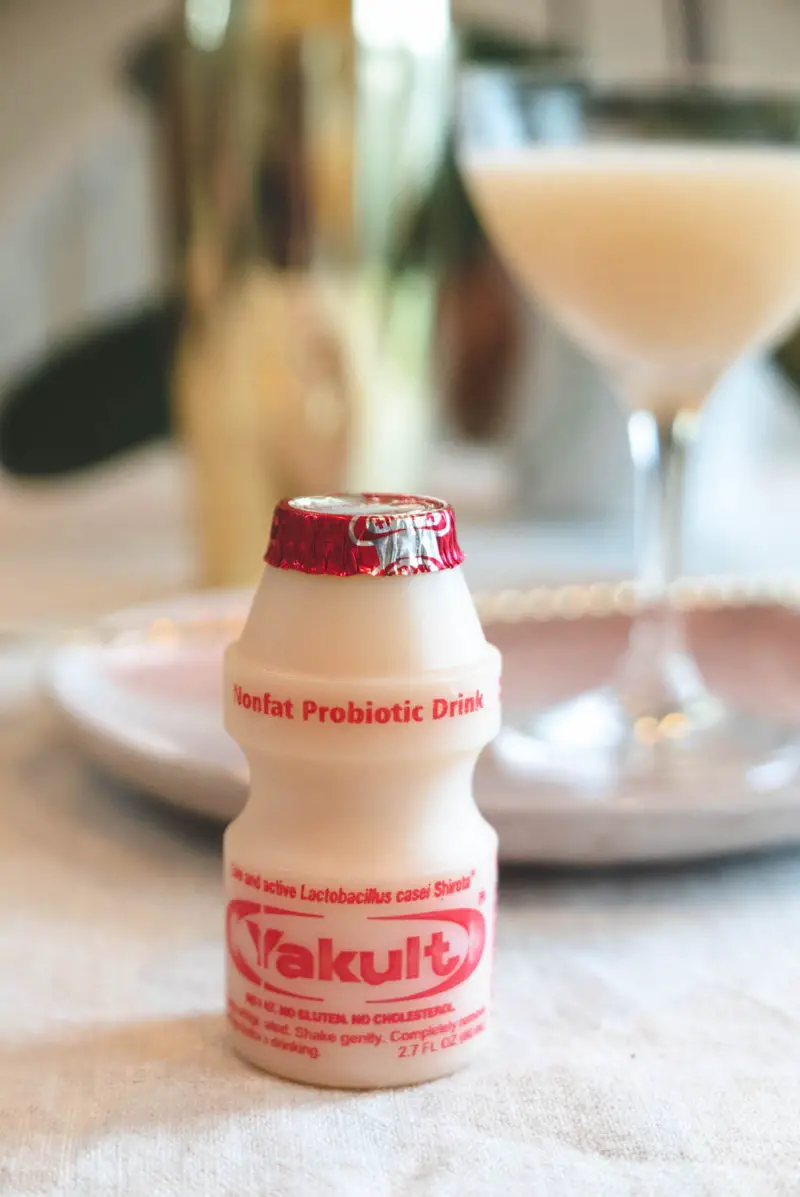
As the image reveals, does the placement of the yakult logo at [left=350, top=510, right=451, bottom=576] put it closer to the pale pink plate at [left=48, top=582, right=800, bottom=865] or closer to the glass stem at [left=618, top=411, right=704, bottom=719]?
the pale pink plate at [left=48, top=582, right=800, bottom=865]

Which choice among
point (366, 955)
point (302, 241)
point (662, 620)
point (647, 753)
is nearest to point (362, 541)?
point (366, 955)

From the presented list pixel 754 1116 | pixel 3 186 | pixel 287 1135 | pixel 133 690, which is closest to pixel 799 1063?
pixel 754 1116

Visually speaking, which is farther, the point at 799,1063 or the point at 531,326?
the point at 531,326

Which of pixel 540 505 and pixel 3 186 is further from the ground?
pixel 3 186

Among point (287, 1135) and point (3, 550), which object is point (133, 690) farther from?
point (3, 550)

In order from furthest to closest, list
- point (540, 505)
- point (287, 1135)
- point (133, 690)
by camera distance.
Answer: point (540, 505) → point (133, 690) → point (287, 1135)

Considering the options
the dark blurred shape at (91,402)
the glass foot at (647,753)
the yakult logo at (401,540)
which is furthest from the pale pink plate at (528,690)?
the dark blurred shape at (91,402)

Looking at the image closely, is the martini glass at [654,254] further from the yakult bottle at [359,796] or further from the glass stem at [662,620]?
the yakult bottle at [359,796]
